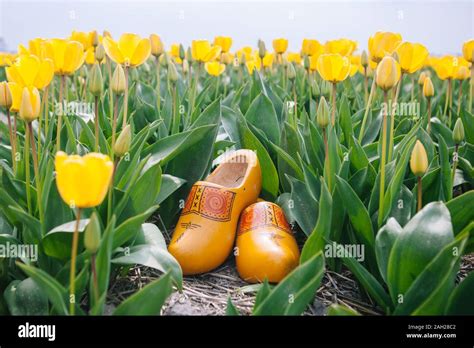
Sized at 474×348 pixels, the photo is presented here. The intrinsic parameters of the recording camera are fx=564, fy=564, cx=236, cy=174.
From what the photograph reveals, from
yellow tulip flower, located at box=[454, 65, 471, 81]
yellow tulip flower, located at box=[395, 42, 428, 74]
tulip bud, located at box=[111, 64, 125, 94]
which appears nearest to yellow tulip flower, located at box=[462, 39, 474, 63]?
yellow tulip flower, located at box=[454, 65, 471, 81]

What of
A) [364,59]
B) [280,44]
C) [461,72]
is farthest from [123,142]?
[280,44]

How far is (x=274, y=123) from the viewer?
1929 mm

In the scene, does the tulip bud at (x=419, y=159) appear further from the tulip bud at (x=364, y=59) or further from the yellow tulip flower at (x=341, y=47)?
the yellow tulip flower at (x=341, y=47)

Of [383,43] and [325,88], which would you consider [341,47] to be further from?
[383,43]

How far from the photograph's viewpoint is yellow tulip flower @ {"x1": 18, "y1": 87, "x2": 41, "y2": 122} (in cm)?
119

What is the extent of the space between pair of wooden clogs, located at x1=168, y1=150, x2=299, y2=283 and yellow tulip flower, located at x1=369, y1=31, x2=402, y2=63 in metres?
0.48

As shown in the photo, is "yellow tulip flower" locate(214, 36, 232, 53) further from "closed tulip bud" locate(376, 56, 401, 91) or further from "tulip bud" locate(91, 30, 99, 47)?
"closed tulip bud" locate(376, 56, 401, 91)

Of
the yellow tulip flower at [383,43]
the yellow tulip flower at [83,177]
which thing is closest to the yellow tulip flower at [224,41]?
the yellow tulip flower at [383,43]

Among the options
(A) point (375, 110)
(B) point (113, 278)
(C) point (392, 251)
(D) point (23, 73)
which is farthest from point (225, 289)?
(A) point (375, 110)

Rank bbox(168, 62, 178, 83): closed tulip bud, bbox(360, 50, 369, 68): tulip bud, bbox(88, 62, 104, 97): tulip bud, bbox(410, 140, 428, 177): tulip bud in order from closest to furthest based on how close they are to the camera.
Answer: bbox(410, 140, 428, 177): tulip bud → bbox(88, 62, 104, 97): tulip bud → bbox(168, 62, 178, 83): closed tulip bud → bbox(360, 50, 369, 68): tulip bud

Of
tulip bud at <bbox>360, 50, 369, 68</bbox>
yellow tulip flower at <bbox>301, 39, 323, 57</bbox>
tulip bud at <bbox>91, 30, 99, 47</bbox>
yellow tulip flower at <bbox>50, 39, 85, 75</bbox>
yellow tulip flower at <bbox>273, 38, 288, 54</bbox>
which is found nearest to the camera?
yellow tulip flower at <bbox>50, 39, 85, 75</bbox>

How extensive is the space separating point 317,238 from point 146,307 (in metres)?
0.43

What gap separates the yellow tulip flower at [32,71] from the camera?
4.34 ft

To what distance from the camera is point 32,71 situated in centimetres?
133
